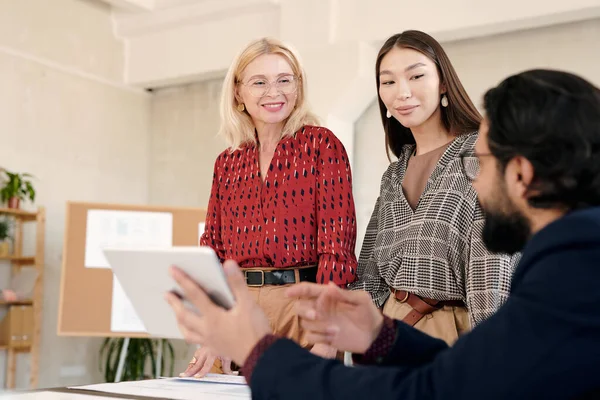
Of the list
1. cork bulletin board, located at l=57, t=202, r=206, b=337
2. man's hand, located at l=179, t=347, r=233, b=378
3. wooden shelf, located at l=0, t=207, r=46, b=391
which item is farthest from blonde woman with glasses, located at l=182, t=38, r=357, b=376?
wooden shelf, located at l=0, t=207, r=46, b=391

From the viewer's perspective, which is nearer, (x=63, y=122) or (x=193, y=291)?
(x=193, y=291)

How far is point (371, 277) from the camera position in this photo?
202cm

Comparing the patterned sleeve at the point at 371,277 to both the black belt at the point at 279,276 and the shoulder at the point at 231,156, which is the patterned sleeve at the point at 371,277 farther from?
the shoulder at the point at 231,156

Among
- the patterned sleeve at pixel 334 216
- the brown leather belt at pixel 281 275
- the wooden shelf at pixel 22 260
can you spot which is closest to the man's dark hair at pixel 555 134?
the patterned sleeve at pixel 334 216

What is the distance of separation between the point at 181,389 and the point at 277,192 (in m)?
0.82

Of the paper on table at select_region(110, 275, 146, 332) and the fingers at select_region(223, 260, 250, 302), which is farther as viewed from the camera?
the paper on table at select_region(110, 275, 146, 332)

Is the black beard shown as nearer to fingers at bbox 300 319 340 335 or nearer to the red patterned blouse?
fingers at bbox 300 319 340 335

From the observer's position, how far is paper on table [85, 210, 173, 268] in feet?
15.7

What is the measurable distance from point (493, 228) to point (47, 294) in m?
4.91

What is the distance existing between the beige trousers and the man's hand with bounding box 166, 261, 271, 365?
0.90m

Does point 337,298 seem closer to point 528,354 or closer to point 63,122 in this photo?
point 528,354

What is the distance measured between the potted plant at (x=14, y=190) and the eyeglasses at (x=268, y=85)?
10.9 feet

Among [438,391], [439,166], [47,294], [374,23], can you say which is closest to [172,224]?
[47,294]

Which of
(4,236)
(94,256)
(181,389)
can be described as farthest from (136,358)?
(181,389)
